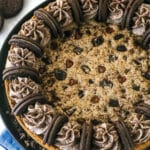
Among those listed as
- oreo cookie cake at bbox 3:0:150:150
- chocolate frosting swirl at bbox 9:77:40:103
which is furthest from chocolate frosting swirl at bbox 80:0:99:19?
chocolate frosting swirl at bbox 9:77:40:103

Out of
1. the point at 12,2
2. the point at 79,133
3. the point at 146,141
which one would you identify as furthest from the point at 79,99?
the point at 12,2

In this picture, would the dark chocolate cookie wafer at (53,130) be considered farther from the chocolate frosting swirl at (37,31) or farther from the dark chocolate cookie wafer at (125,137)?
the chocolate frosting swirl at (37,31)

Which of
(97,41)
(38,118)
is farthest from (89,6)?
(38,118)

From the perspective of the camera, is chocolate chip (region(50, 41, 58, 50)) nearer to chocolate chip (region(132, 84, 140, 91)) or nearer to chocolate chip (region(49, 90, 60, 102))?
chocolate chip (region(49, 90, 60, 102))

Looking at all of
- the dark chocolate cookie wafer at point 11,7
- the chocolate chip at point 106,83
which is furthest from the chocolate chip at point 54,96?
the dark chocolate cookie wafer at point 11,7

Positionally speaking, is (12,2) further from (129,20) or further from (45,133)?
(45,133)

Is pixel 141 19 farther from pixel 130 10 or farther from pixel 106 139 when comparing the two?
pixel 106 139
